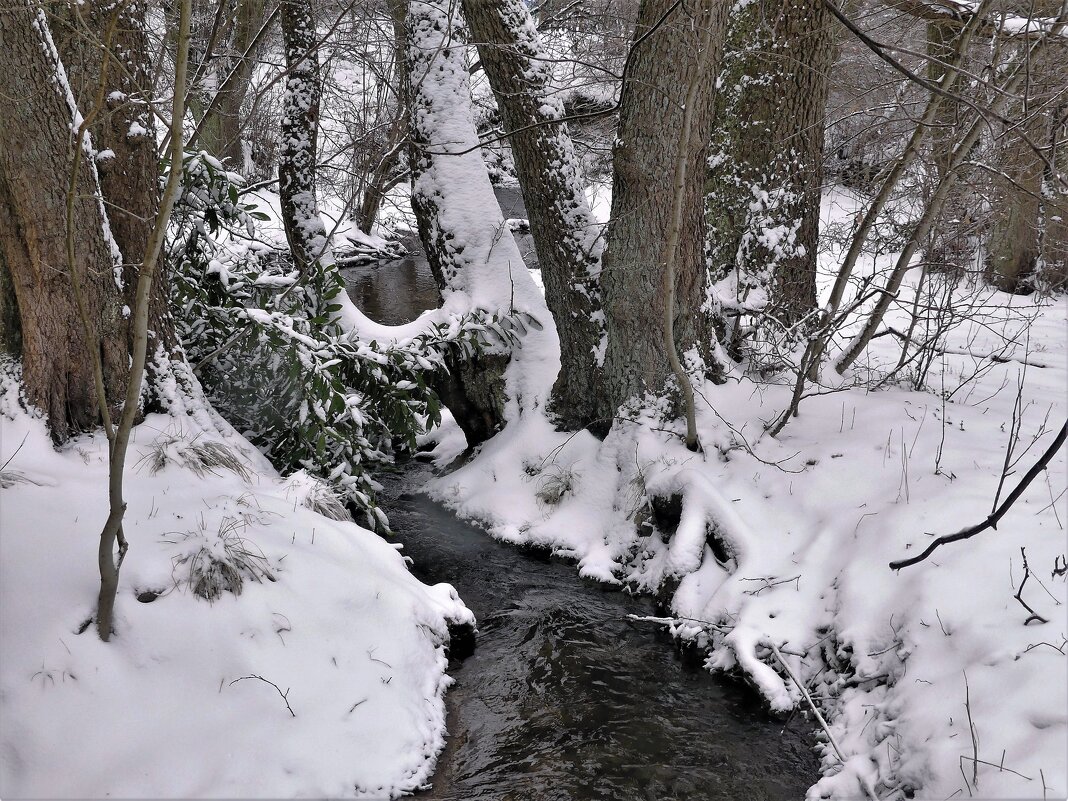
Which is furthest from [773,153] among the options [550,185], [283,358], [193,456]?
[193,456]

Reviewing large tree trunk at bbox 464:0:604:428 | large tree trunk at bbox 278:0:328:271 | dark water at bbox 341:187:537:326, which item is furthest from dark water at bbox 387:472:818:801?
dark water at bbox 341:187:537:326

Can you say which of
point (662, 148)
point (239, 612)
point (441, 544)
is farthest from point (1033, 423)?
point (239, 612)

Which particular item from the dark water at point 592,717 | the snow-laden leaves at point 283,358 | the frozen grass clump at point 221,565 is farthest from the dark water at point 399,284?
the frozen grass clump at point 221,565

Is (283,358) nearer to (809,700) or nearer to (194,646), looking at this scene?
(194,646)

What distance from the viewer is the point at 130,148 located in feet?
13.4

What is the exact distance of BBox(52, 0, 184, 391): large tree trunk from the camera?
3.87m

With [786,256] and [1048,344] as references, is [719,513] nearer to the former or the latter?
[786,256]

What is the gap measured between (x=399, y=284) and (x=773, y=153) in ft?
25.1

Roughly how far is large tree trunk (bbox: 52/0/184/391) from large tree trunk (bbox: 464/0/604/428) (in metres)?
2.26

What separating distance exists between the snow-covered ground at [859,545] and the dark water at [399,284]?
4425mm

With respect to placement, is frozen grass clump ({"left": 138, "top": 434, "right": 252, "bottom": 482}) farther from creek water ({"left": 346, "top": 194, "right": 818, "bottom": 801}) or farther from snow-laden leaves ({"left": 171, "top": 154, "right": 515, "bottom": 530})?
creek water ({"left": 346, "top": 194, "right": 818, "bottom": 801})

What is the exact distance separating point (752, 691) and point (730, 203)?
3.49 m

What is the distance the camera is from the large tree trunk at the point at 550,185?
5242mm

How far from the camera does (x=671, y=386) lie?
5.20m
